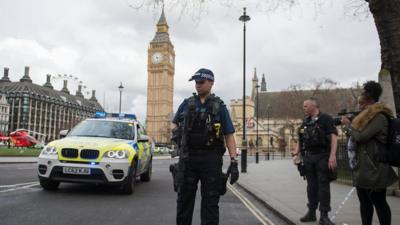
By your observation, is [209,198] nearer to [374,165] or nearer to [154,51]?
[374,165]

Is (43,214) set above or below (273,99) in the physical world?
below

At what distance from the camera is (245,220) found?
705cm

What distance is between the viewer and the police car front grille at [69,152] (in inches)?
351

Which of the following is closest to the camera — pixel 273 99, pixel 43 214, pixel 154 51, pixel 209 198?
pixel 209 198

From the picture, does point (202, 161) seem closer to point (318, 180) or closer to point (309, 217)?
point (318, 180)

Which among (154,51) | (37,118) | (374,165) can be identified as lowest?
(374,165)

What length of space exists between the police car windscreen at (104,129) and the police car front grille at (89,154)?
51.6 inches

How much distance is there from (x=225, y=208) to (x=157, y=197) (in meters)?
1.79

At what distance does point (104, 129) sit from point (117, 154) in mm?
1638

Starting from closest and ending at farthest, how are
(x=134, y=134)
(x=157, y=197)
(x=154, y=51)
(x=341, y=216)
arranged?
1. (x=341, y=216)
2. (x=157, y=197)
3. (x=134, y=134)
4. (x=154, y=51)

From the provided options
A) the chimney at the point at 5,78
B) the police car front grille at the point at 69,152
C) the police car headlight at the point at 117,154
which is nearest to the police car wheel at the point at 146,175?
the police car headlight at the point at 117,154

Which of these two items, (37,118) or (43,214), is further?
(37,118)

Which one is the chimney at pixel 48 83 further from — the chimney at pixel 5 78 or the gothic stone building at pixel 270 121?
the gothic stone building at pixel 270 121

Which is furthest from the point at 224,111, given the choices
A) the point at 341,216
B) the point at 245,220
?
the point at 341,216
